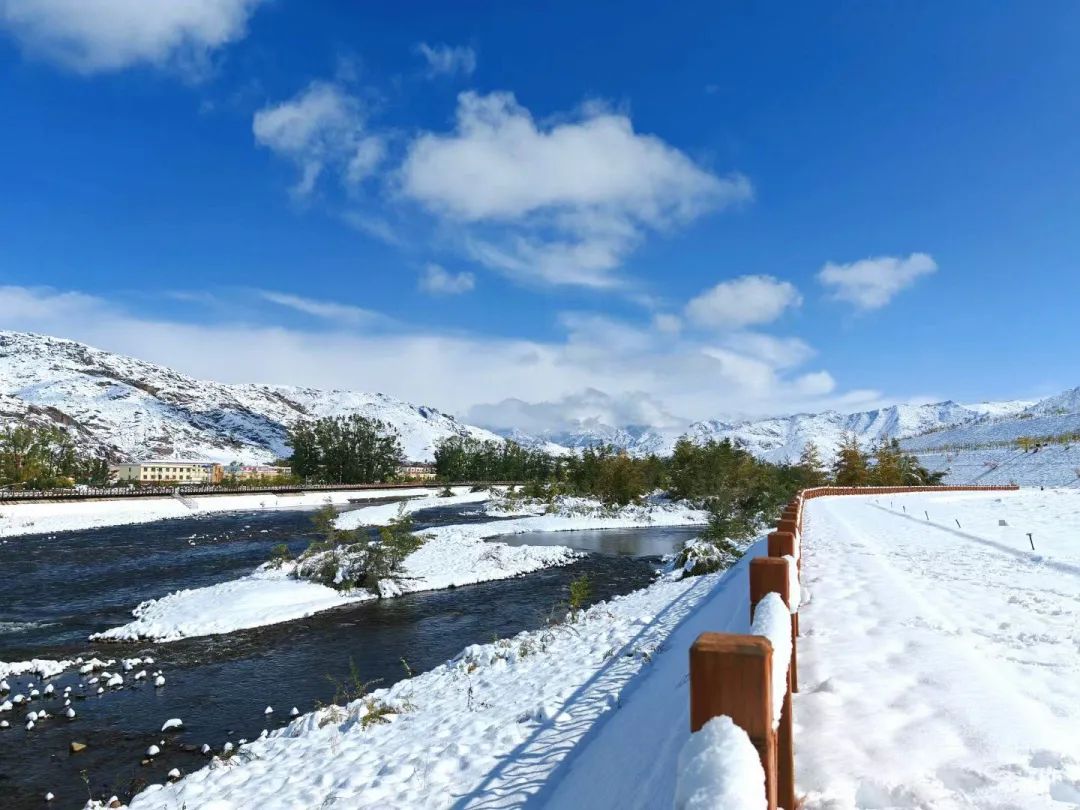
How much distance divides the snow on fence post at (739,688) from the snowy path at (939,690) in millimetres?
1662

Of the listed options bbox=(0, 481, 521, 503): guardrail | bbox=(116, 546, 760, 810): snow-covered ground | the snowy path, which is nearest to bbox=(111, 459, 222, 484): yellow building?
bbox=(0, 481, 521, 503): guardrail

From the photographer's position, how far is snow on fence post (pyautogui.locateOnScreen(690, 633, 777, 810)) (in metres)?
2.10

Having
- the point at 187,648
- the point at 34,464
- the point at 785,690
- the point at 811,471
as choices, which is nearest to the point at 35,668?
the point at 187,648

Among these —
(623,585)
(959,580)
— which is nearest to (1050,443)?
(623,585)

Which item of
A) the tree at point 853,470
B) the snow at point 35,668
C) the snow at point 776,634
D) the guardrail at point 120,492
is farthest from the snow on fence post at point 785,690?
the tree at point 853,470

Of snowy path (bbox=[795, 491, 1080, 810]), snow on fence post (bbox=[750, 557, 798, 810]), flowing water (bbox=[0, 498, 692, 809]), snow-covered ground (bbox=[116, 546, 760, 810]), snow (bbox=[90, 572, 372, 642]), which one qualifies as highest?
snow on fence post (bbox=[750, 557, 798, 810])

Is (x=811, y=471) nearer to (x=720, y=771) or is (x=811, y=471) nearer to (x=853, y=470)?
(x=853, y=470)

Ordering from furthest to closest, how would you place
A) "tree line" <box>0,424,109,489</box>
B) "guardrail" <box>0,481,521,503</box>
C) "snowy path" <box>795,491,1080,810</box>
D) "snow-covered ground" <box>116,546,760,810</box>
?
1. "tree line" <box>0,424,109,489</box>
2. "guardrail" <box>0,481,521,503</box>
3. "snow-covered ground" <box>116,546,760,810</box>
4. "snowy path" <box>795,491,1080,810</box>

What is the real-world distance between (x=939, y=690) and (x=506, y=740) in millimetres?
4312

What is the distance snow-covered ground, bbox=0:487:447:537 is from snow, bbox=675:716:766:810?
5185 cm

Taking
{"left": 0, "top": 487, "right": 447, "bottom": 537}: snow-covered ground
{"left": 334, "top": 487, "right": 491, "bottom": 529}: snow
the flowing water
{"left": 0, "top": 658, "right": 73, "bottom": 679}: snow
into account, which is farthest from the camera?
{"left": 0, "top": 487, "right": 447, "bottom": 537}: snow-covered ground

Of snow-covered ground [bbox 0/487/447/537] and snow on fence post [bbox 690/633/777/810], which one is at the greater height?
snow on fence post [bbox 690/633/777/810]

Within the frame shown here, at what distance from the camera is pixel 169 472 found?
162 m

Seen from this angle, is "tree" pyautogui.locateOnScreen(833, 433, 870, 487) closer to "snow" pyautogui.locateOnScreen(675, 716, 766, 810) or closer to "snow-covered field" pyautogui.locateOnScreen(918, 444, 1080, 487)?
"snow-covered field" pyautogui.locateOnScreen(918, 444, 1080, 487)
